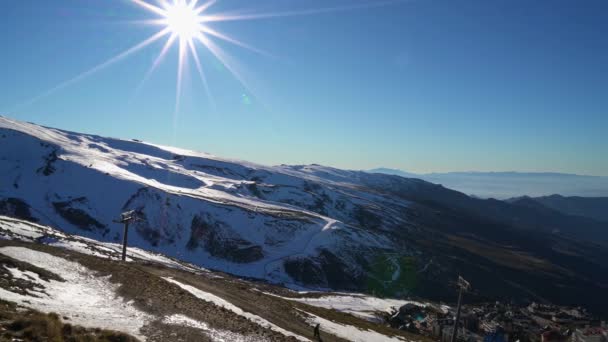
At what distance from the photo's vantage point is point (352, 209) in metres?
192

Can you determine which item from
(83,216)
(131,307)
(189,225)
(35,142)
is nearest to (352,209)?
(189,225)

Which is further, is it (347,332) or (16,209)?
(16,209)

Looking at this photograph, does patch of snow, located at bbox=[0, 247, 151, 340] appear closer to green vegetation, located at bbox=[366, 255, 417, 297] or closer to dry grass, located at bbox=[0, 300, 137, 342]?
dry grass, located at bbox=[0, 300, 137, 342]

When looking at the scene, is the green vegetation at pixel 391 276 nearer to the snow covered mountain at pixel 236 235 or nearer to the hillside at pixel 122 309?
the snow covered mountain at pixel 236 235

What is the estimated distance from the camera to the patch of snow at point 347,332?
3141cm

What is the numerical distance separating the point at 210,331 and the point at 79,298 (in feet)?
30.3

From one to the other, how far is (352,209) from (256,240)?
3560 inches

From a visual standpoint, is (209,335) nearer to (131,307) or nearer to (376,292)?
(131,307)

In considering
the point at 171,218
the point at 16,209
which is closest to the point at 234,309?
the point at 171,218

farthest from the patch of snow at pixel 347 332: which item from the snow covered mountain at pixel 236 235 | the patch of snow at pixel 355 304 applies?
the snow covered mountain at pixel 236 235

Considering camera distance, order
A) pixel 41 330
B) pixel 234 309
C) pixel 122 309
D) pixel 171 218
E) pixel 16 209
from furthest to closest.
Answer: pixel 171 218 → pixel 16 209 → pixel 234 309 → pixel 122 309 → pixel 41 330

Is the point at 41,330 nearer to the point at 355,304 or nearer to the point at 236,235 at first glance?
the point at 355,304

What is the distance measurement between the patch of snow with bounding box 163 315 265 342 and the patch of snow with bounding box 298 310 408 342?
429 inches

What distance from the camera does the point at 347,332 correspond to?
109ft
